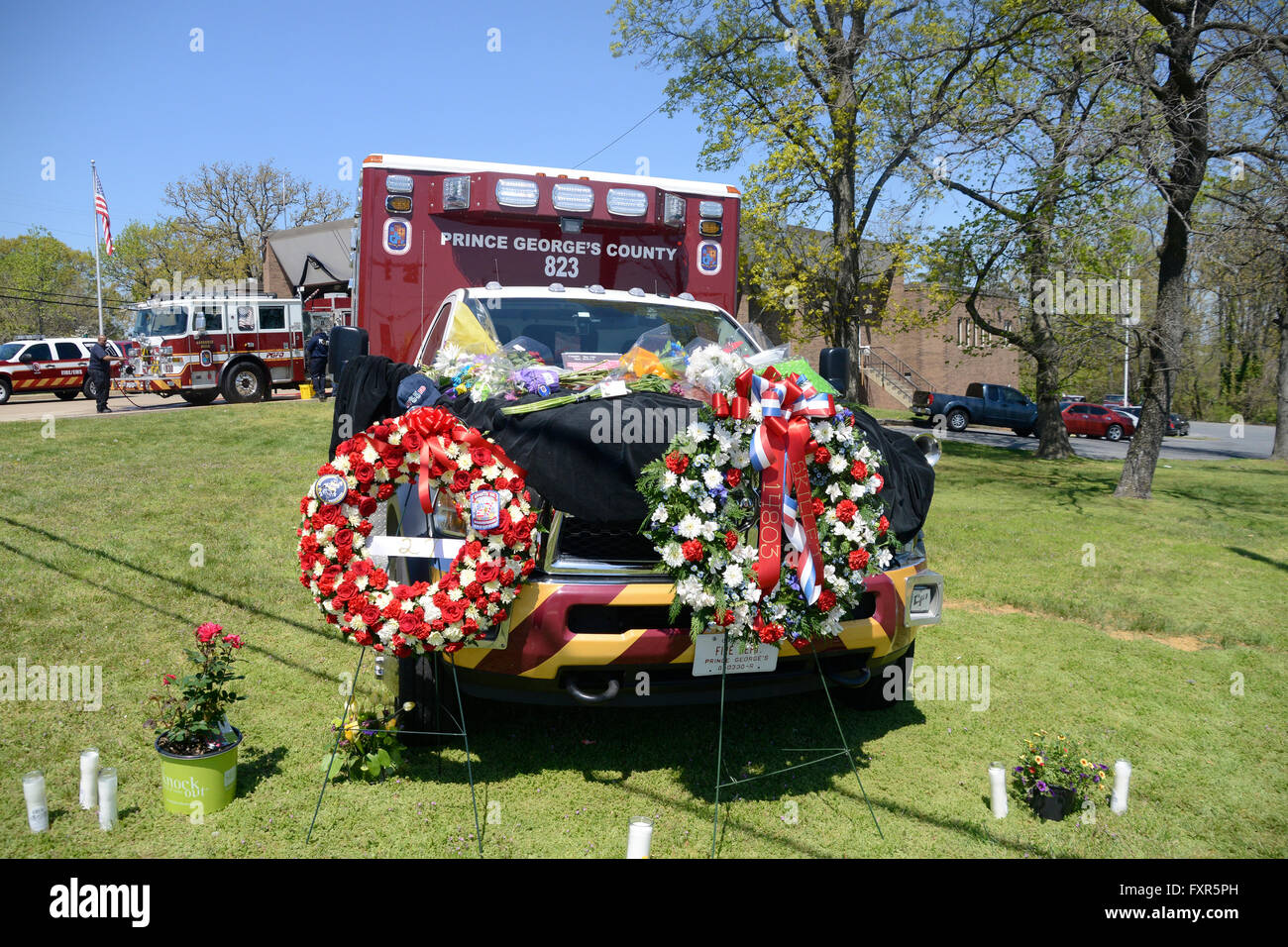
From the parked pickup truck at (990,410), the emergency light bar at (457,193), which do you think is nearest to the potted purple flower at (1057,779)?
the emergency light bar at (457,193)

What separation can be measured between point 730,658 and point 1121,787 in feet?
5.77

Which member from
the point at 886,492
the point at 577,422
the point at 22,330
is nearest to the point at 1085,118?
the point at 886,492

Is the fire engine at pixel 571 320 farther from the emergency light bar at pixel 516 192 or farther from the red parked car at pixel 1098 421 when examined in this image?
the red parked car at pixel 1098 421

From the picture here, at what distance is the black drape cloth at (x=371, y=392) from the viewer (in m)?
4.14

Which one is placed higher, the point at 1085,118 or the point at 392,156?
the point at 1085,118

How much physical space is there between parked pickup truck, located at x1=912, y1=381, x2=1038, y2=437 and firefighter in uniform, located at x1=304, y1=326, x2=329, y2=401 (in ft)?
72.0

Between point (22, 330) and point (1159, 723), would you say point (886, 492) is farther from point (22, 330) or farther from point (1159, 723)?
point (22, 330)

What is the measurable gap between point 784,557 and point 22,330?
70618mm

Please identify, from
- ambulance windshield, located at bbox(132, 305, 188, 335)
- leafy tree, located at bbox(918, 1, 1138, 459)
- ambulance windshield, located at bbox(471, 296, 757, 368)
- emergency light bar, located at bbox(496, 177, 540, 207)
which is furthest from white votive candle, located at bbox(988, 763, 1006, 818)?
ambulance windshield, located at bbox(132, 305, 188, 335)

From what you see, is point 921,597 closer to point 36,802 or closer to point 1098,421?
point 36,802

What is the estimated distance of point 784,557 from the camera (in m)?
3.37

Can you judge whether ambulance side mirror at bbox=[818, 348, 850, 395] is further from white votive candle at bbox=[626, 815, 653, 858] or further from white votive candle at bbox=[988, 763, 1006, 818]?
white votive candle at bbox=[626, 815, 653, 858]

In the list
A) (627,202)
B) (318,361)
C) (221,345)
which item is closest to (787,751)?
(627,202)
